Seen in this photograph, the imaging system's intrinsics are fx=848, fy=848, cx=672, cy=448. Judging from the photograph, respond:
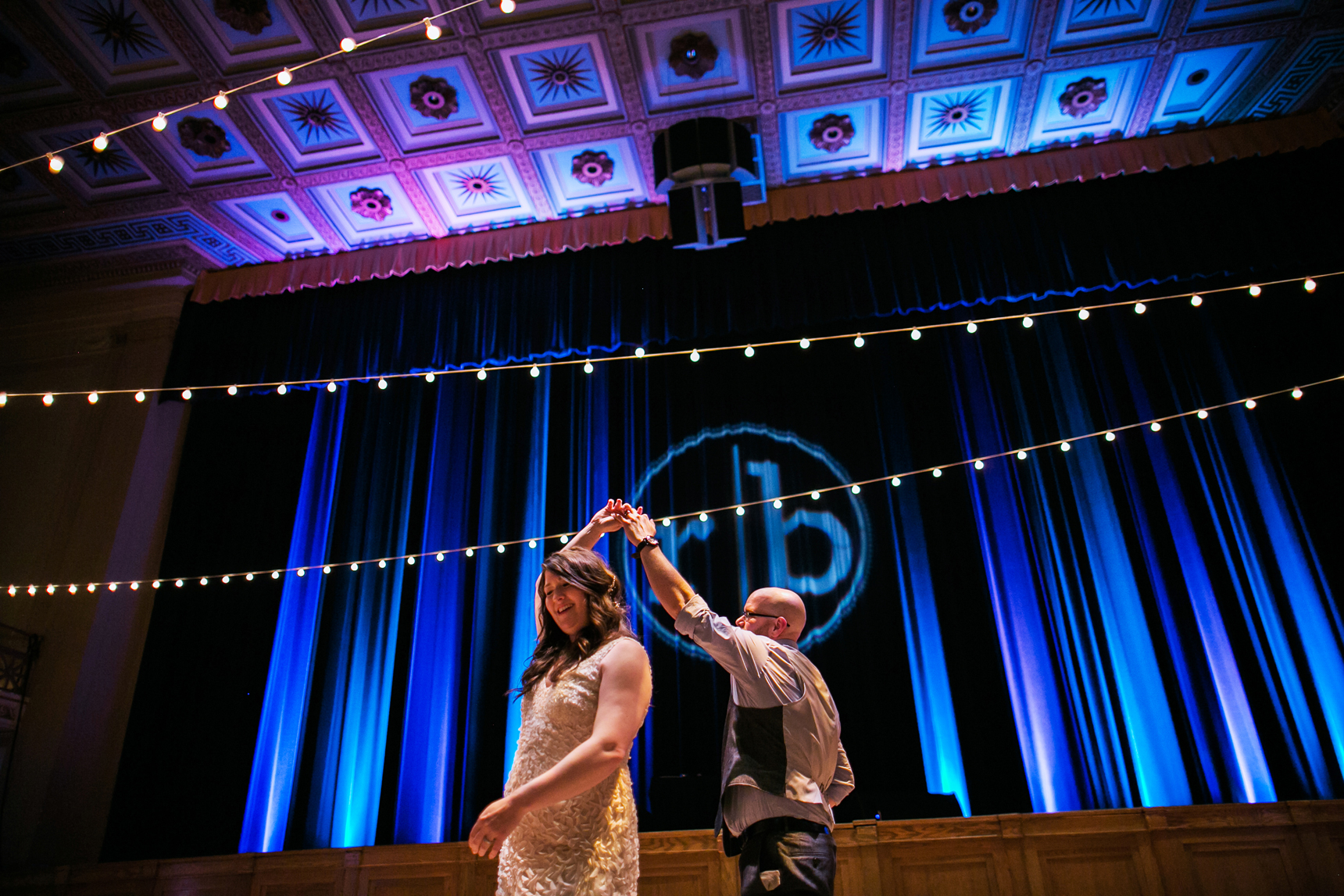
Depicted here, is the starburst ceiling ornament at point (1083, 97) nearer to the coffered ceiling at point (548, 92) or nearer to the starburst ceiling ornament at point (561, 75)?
the coffered ceiling at point (548, 92)

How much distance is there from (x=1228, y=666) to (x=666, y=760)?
359 centimetres

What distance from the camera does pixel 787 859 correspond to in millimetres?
1826

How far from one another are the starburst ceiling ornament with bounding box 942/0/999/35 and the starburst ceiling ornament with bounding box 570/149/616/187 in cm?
238

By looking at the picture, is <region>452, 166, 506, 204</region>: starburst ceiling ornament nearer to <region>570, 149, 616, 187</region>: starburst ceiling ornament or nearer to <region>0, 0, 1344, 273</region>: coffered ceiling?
<region>0, 0, 1344, 273</region>: coffered ceiling

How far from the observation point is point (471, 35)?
5098 millimetres

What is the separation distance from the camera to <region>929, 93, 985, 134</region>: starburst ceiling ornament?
5688 mm

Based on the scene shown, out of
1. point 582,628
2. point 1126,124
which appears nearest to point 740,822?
point 582,628

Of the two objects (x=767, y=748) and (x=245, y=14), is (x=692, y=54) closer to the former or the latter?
(x=245, y=14)

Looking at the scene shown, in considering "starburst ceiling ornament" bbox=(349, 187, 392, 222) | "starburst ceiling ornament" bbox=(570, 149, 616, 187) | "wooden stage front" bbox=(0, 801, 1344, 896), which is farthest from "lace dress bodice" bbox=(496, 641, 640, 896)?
"starburst ceiling ornament" bbox=(349, 187, 392, 222)

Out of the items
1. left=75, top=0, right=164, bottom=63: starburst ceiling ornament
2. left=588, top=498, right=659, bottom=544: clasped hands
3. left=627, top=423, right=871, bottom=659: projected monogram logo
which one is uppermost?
left=75, top=0, right=164, bottom=63: starburst ceiling ornament

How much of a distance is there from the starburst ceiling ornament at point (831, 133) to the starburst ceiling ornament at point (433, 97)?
2.44 metres

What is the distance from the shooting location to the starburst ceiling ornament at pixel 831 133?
19.1 ft

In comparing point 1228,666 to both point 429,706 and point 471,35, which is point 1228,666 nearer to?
point 429,706

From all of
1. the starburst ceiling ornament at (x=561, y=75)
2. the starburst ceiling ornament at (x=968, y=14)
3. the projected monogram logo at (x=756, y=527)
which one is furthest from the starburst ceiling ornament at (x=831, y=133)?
the projected monogram logo at (x=756, y=527)
